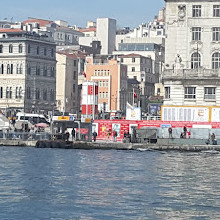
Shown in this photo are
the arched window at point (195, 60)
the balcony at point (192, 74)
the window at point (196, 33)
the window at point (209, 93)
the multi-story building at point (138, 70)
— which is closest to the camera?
the window at point (209, 93)

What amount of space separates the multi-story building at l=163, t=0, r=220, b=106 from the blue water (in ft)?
67.5

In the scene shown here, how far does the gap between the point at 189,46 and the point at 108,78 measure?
83.4 meters

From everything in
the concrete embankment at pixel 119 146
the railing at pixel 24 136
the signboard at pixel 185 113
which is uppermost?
the signboard at pixel 185 113

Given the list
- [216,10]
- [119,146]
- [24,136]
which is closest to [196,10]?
[216,10]

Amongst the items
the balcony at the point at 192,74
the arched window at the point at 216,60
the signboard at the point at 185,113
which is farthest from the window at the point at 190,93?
the arched window at the point at 216,60

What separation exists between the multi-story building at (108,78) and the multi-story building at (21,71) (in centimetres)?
1253

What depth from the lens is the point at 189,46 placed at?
9288 centimetres

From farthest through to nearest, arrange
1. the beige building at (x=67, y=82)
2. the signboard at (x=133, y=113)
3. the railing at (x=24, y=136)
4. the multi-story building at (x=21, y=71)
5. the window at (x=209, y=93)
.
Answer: the beige building at (x=67, y=82) → the multi-story building at (x=21, y=71) → the signboard at (x=133, y=113) → the window at (x=209, y=93) → the railing at (x=24, y=136)

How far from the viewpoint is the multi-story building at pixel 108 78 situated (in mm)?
175000

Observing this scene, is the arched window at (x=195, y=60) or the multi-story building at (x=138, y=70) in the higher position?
the multi-story building at (x=138, y=70)

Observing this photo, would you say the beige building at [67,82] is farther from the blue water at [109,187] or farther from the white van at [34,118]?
the blue water at [109,187]

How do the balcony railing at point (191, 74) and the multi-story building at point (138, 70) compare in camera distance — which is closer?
the balcony railing at point (191, 74)

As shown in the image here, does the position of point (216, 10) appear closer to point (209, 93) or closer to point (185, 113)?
point (209, 93)

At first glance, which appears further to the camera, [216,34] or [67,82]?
[67,82]
